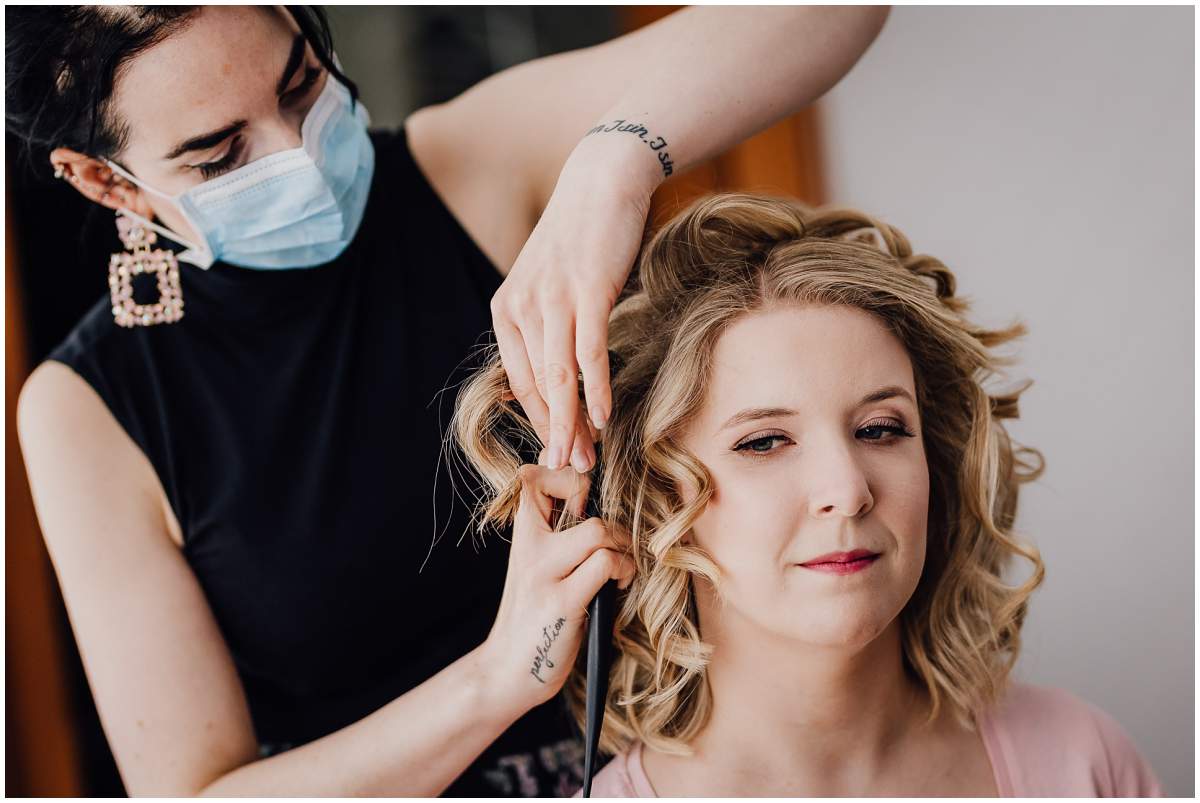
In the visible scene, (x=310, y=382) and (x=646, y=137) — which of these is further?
(x=310, y=382)

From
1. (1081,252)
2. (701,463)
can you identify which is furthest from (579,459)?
(1081,252)

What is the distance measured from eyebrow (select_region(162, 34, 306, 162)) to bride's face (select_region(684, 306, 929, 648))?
0.47 meters

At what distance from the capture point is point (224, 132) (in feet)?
2.85

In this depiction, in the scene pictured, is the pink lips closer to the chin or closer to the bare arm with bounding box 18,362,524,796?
the chin

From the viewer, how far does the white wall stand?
1185mm

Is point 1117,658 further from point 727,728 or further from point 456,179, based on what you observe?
point 456,179

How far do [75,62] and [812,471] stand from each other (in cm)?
73

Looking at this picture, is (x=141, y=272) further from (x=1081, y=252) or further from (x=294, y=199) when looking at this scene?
(x=1081, y=252)

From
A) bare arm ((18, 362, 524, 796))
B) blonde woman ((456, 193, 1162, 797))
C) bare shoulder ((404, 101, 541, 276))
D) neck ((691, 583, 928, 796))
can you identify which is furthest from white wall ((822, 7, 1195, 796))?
bare arm ((18, 362, 524, 796))

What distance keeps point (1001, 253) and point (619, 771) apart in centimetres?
89

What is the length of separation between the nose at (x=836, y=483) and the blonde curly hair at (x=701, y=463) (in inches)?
3.9

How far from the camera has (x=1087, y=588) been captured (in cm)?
136

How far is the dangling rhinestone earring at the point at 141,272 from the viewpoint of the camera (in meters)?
0.97

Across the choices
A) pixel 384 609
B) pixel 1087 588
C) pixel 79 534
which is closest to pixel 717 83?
pixel 384 609
